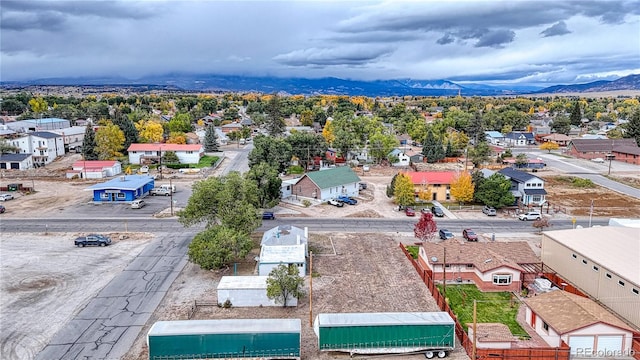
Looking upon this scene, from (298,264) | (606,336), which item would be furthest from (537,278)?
(298,264)

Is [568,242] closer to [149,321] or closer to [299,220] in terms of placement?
[299,220]

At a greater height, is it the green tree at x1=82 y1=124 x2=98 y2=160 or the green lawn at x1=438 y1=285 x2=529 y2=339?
the green tree at x1=82 y1=124 x2=98 y2=160

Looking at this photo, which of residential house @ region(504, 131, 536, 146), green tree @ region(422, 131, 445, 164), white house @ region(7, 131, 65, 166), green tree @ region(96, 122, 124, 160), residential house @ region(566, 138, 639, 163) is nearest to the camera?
white house @ region(7, 131, 65, 166)

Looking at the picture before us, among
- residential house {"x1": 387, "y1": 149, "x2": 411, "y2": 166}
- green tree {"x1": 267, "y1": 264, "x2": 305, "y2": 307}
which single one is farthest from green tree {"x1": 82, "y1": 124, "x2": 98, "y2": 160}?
green tree {"x1": 267, "y1": 264, "x2": 305, "y2": 307}

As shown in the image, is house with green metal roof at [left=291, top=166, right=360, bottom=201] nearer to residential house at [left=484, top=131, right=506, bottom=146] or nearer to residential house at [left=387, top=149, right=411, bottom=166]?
residential house at [left=387, top=149, right=411, bottom=166]

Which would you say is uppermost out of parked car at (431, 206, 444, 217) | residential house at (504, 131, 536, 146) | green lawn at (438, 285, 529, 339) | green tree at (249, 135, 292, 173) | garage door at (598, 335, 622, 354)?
green tree at (249, 135, 292, 173)

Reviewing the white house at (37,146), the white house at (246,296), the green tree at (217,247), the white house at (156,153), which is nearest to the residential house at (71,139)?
the white house at (37,146)

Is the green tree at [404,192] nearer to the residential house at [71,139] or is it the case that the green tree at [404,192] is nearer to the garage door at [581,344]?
the garage door at [581,344]
